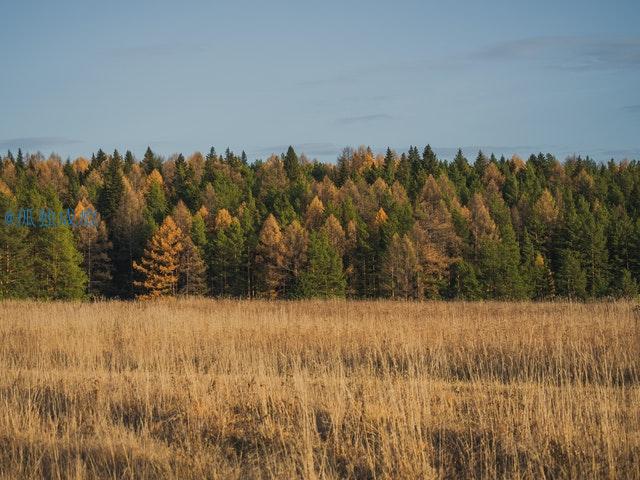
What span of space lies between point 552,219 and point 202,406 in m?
64.2

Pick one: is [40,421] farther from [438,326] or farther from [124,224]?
[124,224]

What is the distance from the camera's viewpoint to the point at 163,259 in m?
53.2

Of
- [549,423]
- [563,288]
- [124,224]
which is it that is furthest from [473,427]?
[124,224]

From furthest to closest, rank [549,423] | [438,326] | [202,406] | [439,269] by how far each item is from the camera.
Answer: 1. [439,269]
2. [438,326]
3. [202,406]
4. [549,423]

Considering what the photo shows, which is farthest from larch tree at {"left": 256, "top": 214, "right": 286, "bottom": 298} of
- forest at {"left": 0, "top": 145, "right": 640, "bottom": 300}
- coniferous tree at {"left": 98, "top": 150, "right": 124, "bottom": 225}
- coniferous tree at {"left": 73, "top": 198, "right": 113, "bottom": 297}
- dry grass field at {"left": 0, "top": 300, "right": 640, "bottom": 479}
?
dry grass field at {"left": 0, "top": 300, "right": 640, "bottom": 479}

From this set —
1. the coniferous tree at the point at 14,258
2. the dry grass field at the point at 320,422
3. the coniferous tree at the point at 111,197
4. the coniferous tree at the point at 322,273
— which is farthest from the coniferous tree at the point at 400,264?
the dry grass field at the point at 320,422

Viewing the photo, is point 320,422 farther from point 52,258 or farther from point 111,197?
point 111,197

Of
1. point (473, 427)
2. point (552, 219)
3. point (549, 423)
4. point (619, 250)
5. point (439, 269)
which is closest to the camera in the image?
point (549, 423)

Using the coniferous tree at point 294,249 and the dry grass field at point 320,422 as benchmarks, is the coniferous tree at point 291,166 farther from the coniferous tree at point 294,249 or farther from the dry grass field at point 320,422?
the dry grass field at point 320,422

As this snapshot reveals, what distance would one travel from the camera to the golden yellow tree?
53156 millimetres

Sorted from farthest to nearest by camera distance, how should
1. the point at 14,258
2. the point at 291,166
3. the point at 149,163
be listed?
1. the point at 149,163
2. the point at 291,166
3. the point at 14,258

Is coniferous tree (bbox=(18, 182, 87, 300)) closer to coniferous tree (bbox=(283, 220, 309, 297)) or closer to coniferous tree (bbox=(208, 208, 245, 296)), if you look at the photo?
coniferous tree (bbox=(208, 208, 245, 296))

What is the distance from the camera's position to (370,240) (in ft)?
194

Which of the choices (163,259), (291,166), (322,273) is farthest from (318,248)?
(291,166)
